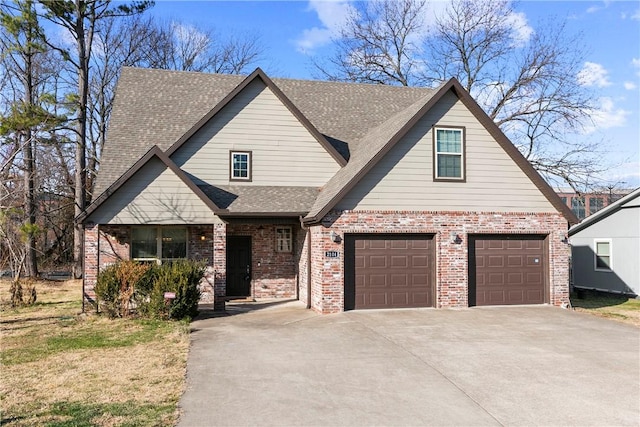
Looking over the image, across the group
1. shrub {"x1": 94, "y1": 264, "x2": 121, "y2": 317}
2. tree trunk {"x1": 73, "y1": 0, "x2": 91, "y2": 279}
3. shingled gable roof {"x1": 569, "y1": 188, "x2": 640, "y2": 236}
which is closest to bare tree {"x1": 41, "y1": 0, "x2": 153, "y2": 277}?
tree trunk {"x1": 73, "y1": 0, "x2": 91, "y2": 279}

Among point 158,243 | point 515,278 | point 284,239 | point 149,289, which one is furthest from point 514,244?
point 158,243

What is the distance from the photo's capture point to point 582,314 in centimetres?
1397

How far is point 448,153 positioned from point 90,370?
10820mm

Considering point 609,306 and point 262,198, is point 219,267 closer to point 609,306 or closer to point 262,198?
point 262,198

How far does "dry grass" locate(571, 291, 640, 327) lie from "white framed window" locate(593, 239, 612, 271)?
1053 mm

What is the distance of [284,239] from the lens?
55.2 feet

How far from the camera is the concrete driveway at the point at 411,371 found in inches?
244

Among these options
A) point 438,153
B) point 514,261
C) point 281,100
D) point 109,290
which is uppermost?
point 281,100

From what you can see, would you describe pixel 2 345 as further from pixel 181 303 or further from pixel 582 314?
pixel 582 314

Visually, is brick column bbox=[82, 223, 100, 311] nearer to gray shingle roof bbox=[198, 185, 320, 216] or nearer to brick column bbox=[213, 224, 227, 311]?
brick column bbox=[213, 224, 227, 311]

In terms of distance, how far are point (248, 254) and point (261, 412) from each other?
10.5 meters

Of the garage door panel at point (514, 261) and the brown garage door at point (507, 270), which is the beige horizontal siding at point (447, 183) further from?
the garage door panel at point (514, 261)

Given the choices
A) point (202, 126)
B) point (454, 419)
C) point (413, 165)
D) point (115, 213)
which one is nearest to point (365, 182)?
point (413, 165)

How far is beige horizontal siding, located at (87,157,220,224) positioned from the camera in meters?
A: 13.8
